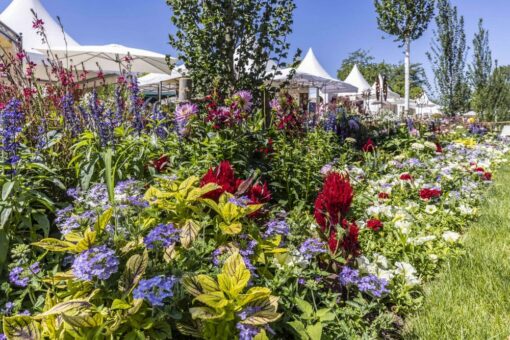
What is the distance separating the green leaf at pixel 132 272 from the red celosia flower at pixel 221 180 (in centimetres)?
62

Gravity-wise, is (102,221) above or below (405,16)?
below

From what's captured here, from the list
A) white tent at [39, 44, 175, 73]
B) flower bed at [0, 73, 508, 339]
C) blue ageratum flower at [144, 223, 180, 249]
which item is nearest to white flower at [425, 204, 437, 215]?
flower bed at [0, 73, 508, 339]

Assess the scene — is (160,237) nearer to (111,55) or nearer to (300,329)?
(300,329)

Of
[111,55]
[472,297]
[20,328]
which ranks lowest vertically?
[472,297]

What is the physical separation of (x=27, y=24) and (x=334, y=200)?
1207 cm

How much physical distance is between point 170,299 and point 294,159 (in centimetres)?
220

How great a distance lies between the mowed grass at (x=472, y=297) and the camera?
181 cm

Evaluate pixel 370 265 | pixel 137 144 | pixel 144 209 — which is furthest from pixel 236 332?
pixel 137 144

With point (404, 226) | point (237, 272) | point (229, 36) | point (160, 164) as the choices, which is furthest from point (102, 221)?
point (229, 36)

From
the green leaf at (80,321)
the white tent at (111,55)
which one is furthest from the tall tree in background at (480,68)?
the green leaf at (80,321)

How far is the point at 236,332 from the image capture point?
4.52ft

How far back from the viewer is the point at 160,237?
1446 mm

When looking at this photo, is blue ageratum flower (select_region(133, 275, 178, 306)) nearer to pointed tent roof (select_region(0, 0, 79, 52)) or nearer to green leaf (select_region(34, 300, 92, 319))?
green leaf (select_region(34, 300, 92, 319))

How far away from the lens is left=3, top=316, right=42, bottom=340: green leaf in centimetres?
125
